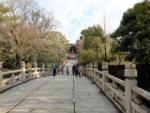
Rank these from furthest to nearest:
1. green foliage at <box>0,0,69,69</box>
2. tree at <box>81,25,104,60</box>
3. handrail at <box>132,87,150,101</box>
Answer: tree at <box>81,25,104,60</box>, green foliage at <box>0,0,69,69</box>, handrail at <box>132,87,150,101</box>

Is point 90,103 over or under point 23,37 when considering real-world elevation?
under

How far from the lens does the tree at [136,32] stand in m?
27.7

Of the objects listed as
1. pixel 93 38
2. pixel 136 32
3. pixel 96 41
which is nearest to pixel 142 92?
pixel 136 32

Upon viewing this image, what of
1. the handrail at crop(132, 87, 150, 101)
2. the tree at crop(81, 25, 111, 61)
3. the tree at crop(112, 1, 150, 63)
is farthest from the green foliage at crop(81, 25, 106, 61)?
the handrail at crop(132, 87, 150, 101)

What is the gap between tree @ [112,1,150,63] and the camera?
90.8ft

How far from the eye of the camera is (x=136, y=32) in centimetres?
3027

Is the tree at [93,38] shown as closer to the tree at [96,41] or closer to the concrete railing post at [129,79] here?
the tree at [96,41]

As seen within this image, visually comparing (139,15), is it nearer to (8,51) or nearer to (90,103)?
(90,103)

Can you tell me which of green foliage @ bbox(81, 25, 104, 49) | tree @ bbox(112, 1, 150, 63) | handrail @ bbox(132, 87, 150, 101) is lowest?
handrail @ bbox(132, 87, 150, 101)

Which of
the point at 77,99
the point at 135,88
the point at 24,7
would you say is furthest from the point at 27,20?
the point at 135,88

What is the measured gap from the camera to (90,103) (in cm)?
1359

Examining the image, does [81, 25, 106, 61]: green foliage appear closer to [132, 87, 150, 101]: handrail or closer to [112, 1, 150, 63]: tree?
[112, 1, 150, 63]: tree

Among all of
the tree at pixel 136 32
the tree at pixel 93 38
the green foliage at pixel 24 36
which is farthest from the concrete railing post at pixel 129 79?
the tree at pixel 93 38

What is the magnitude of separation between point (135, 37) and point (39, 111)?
62.0 feet
